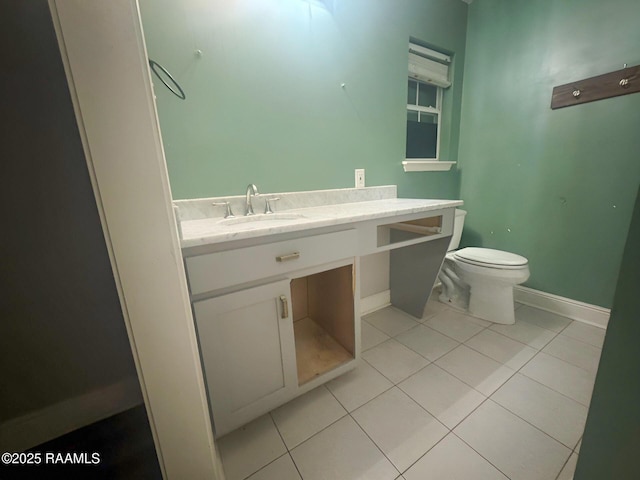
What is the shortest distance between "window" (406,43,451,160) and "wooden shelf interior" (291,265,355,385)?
4.35ft

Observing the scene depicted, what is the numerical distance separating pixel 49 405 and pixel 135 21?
4.68 ft

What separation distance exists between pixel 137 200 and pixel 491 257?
6.62 ft

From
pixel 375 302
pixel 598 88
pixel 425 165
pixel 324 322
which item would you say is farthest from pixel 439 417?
pixel 598 88

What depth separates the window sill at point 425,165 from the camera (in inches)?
74.8

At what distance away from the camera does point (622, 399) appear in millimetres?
529

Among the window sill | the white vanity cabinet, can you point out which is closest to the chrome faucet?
the white vanity cabinet

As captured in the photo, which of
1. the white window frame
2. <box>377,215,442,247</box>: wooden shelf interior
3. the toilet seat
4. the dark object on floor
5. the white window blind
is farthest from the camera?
the white window frame

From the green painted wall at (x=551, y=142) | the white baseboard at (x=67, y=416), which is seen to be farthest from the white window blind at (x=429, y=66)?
the white baseboard at (x=67, y=416)

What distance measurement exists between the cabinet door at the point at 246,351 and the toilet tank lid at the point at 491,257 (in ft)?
4.74

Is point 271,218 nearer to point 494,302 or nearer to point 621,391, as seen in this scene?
point 621,391

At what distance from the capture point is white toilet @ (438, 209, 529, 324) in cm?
162

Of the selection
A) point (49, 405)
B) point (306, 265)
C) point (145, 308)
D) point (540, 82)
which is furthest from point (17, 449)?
point (540, 82)

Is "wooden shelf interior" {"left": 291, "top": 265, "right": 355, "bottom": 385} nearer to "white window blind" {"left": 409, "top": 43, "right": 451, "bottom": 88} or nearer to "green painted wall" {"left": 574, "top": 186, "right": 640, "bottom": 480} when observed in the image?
"green painted wall" {"left": 574, "top": 186, "right": 640, "bottom": 480}

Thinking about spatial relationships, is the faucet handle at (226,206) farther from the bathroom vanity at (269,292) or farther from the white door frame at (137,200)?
the white door frame at (137,200)
